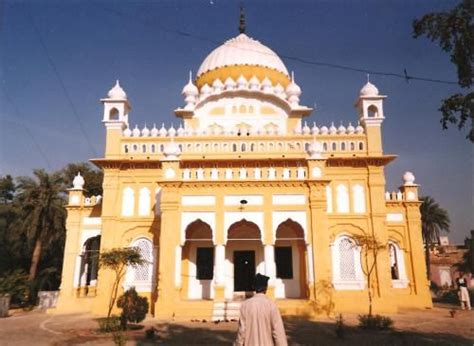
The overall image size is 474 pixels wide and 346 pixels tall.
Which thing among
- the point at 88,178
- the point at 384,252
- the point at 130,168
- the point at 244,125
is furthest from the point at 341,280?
the point at 88,178

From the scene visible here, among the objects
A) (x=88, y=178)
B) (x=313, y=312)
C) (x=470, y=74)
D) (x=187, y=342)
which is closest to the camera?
(x=470, y=74)

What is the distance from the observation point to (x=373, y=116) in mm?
20297

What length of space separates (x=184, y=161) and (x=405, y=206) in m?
10.4

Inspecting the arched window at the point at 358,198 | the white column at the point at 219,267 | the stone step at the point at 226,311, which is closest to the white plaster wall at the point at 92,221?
the white column at the point at 219,267

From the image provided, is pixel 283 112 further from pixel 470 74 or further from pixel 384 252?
pixel 470 74

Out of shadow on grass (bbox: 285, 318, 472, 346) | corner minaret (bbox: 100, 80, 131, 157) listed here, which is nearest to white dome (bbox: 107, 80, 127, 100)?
corner minaret (bbox: 100, 80, 131, 157)

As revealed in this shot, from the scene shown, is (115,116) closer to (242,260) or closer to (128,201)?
(128,201)

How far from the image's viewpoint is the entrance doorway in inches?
742

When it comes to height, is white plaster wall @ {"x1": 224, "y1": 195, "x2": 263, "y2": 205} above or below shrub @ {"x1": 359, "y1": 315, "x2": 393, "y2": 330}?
above

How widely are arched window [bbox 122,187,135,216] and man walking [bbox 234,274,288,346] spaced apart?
593 inches

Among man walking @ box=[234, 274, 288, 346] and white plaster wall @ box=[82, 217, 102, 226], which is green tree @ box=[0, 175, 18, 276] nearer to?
white plaster wall @ box=[82, 217, 102, 226]

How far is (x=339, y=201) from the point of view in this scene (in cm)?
1928

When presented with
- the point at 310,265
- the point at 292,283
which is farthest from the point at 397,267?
the point at 310,265

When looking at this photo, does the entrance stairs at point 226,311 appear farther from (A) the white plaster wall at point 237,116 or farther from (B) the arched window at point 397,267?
(A) the white plaster wall at point 237,116
